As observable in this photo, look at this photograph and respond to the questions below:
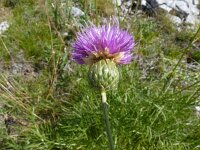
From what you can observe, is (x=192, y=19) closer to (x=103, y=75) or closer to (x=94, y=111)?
(x=94, y=111)

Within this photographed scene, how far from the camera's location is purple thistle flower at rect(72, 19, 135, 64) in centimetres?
200

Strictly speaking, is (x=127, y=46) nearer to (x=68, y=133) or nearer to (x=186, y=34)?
(x=68, y=133)

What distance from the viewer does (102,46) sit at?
1997mm

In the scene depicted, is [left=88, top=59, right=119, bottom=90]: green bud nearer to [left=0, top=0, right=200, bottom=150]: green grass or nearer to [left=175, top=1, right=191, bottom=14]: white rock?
[left=0, top=0, right=200, bottom=150]: green grass

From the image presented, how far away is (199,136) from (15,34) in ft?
6.74

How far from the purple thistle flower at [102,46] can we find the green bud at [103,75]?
4 cm

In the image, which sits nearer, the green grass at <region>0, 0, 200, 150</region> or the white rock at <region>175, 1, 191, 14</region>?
the green grass at <region>0, 0, 200, 150</region>

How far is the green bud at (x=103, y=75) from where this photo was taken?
191 cm


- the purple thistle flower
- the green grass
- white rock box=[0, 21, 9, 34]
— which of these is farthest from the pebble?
the purple thistle flower

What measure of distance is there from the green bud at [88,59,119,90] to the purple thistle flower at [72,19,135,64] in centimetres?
4

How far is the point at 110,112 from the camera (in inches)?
107

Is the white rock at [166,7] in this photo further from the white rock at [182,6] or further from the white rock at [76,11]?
the white rock at [76,11]

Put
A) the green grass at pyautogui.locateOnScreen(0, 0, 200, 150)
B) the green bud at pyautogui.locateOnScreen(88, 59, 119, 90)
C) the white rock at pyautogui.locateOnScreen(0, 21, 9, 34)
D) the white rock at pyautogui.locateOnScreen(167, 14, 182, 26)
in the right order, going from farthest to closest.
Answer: the white rock at pyautogui.locateOnScreen(167, 14, 182, 26), the white rock at pyautogui.locateOnScreen(0, 21, 9, 34), the green grass at pyautogui.locateOnScreen(0, 0, 200, 150), the green bud at pyautogui.locateOnScreen(88, 59, 119, 90)

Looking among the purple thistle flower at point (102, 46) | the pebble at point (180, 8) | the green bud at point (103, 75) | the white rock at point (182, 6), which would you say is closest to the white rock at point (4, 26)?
the pebble at point (180, 8)
